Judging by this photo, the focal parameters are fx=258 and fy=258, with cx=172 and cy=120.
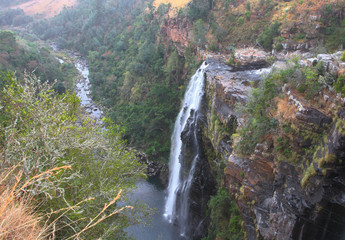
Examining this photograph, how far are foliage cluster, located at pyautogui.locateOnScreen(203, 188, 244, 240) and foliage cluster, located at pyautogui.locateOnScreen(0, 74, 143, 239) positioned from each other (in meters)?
4.13

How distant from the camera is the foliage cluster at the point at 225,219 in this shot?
10.9 metres

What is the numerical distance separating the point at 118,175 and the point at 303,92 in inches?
298

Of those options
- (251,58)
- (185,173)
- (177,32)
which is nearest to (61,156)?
(185,173)

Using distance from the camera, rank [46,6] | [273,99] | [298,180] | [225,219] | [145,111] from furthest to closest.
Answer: [46,6]
[145,111]
[225,219]
[273,99]
[298,180]

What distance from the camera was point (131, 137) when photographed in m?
26.6

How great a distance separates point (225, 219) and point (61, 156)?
892 centimetres

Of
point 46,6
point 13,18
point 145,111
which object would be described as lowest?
point 145,111

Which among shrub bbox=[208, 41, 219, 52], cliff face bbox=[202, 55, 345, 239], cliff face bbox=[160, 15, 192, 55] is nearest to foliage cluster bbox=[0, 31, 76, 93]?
cliff face bbox=[160, 15, 192, 55]

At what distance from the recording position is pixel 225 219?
40.3 ft

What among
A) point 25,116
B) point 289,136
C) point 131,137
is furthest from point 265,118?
point 131,137

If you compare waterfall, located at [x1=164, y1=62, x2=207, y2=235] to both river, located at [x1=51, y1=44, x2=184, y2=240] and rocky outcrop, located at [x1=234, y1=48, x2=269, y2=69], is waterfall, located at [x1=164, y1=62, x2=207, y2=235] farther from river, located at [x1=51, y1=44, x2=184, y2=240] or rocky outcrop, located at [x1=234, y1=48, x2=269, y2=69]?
rocky outcrop, located at [x1=234, y1=48, x2=269, y2=69]

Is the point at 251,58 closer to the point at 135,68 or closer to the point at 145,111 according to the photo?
the point at 145,111

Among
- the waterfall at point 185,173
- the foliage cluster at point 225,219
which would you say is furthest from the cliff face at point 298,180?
the waterfall at point 185,173

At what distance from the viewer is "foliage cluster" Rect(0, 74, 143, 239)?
18.2 ft
